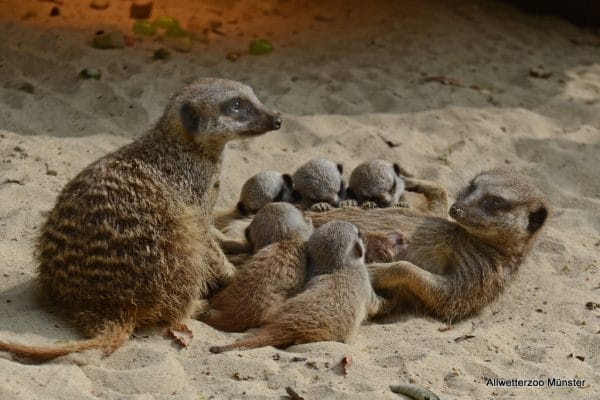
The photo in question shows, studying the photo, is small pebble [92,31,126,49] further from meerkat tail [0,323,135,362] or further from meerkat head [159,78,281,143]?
meerkat tail [0,323,135,362]

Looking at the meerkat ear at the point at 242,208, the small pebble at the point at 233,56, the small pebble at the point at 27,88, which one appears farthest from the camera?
the small pebble at the point at 233,56

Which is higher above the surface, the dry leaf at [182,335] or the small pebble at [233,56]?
the small pebble at [233,56]

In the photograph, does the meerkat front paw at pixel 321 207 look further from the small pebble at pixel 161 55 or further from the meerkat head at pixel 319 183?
the small pebble at pixel 161 55

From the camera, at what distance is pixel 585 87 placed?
7188 mm

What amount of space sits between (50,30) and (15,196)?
2525mm

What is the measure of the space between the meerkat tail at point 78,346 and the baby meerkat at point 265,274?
0.48 metres

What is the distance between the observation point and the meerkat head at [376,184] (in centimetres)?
482

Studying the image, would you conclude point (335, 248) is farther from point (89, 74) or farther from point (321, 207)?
point (89, 74)

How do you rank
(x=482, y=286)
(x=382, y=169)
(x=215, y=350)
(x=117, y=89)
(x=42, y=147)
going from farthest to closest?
(x=117, y=89), (x=42, y=147), (x=382, y=169), (x=482, y=286), (x=215, y=350)

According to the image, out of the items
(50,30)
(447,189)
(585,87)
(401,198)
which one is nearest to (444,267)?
(401,198)

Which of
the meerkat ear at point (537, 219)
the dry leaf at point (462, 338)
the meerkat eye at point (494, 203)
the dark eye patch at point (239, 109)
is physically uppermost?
the dark eye patch at point (239, 109)

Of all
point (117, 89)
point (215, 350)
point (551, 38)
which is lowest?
point (215, 350)

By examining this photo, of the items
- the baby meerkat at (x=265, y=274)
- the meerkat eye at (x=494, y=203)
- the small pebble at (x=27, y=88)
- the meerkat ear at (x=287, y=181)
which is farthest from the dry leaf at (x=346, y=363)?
the small pebble at (x=27, y=88)

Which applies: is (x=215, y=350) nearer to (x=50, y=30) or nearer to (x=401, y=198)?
(x=401, y=198)
